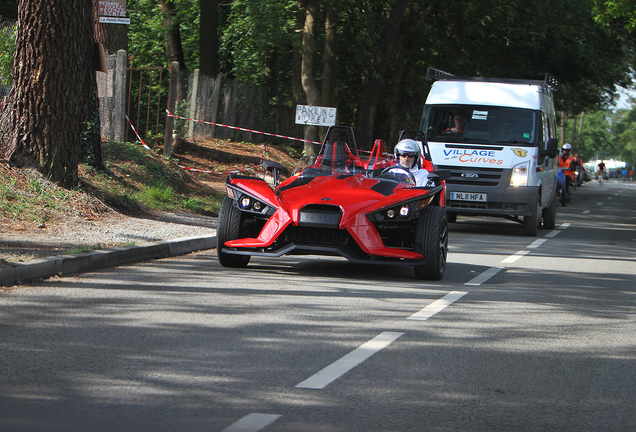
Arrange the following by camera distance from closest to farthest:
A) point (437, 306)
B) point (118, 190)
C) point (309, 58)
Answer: point (437, 306) < point (118, 190) < point (309, 58)

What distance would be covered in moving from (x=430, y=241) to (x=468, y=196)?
6770mm

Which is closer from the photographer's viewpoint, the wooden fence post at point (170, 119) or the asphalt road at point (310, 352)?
the asphalt road at point (310, 352)

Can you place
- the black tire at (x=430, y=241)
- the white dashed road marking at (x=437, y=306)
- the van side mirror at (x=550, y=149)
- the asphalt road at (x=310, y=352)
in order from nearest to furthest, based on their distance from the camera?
→ the asphalt road at (x=310, y=352) < the white dashed road marking at (x=437, y=306) < the black tire at (x=430, y=241) < the van side mirror at (x=550, y=149)

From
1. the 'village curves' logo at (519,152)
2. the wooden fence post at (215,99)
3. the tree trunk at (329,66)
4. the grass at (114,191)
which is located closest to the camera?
the grass at (114,191)

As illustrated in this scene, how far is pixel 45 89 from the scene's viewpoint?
1136cm

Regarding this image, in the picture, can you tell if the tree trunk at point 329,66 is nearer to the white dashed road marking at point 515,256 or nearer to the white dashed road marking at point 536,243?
the white dashed road marking at point 536,243

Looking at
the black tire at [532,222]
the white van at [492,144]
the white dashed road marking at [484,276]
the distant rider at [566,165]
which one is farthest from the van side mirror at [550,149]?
the distant rider at [566,165]

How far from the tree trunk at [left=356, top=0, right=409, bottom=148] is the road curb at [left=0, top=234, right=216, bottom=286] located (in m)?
15.4

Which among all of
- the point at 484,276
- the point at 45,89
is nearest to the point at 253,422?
the point at 484,276

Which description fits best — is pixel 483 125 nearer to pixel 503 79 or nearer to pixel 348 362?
pixel 503 79

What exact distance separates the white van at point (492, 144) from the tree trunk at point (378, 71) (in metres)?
9.38

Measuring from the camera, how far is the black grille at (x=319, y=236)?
27.3 feet

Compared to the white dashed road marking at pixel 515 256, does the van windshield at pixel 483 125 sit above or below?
above

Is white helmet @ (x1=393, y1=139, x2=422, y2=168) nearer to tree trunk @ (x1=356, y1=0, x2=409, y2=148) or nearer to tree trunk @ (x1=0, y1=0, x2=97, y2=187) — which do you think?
tree trunk @ (x1=0, y1=0, x2=97, y2=187)
